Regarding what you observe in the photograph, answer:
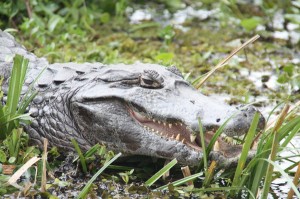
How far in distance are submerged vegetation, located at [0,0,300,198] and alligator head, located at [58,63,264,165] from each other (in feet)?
0.35

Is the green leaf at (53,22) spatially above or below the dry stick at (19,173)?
below

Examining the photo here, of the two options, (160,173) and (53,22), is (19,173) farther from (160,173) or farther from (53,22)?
(53,22)

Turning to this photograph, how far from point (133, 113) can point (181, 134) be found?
37cm

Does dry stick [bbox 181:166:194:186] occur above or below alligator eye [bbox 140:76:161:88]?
below

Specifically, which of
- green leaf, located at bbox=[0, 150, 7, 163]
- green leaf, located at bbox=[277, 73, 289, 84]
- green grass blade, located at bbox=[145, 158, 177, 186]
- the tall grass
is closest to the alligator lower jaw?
green grass blade, located at bbox=[145, 158, 177, 186]

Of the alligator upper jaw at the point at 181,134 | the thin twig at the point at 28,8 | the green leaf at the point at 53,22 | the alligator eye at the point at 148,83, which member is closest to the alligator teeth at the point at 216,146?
the alligator upper jaw at the point at 181,134

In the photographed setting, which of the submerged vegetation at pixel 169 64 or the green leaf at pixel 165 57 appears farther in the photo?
the green leaf at pixel 165 57

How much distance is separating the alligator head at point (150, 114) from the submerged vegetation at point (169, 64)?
11cm

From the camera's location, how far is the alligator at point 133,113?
400 centimetres

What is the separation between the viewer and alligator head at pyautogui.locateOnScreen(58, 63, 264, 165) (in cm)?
399

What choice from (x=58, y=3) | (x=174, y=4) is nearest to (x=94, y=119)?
(x=58, y=3)

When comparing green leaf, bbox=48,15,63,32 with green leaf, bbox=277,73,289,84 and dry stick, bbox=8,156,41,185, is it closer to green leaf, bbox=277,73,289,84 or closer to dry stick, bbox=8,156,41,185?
green leaf, bbox=277,73,289,84

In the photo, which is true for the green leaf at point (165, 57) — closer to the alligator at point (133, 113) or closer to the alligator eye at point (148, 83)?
the alligator at point (133, 113)

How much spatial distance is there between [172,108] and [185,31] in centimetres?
413
